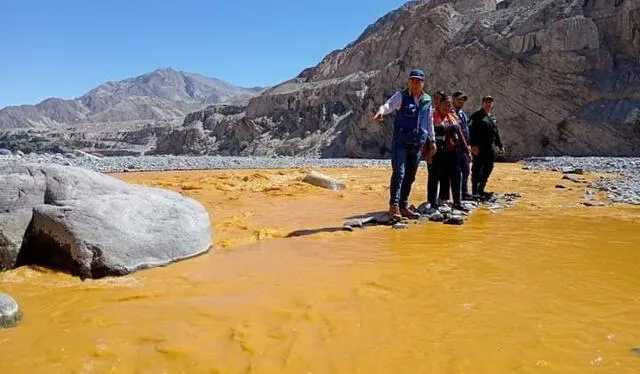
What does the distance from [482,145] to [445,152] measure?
1570 millimetres

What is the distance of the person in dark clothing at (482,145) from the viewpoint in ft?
29.3

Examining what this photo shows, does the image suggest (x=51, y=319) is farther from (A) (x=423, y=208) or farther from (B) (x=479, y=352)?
(A) (x=423, y=208)

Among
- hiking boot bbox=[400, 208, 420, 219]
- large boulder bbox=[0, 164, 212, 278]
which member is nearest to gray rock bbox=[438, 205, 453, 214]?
hiking boot bbox=[400, 208, 420, 219]

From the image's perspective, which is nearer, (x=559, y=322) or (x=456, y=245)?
(x=559, y=322)

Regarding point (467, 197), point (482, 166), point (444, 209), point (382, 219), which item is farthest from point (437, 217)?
point (482, 166)

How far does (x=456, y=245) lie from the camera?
5.02 m

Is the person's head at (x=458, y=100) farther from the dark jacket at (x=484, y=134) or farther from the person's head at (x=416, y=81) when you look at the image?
the person's head at (x=416, y=81)

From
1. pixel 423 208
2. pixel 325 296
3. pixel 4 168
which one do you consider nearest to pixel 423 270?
pixel 325 296

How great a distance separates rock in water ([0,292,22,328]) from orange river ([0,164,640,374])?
2.2 inches

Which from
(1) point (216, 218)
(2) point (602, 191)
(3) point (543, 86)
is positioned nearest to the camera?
(1) point (216, 218)

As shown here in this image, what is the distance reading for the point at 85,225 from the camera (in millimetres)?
4195

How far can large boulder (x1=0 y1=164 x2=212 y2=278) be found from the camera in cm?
414

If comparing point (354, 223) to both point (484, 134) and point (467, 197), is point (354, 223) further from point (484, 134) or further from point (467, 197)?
point (484, 134)

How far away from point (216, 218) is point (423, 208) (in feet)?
9.74
